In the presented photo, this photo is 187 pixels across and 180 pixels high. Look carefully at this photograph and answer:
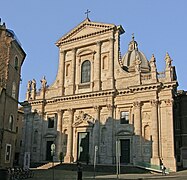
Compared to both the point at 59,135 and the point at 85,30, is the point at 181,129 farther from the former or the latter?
the point at 85,30

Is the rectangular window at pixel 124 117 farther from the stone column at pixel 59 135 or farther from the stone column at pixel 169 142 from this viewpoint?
the stone column at pixel 59 135

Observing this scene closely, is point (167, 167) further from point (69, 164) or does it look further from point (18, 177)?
point (18, 177)

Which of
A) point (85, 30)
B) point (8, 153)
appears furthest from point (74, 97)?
point (8, 153)

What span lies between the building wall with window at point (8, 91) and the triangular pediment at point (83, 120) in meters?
10.4

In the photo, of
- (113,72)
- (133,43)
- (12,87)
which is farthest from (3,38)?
(133,43)

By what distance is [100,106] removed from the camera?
113 ft

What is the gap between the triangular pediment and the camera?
34.8 m

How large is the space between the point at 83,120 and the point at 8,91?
12.6 m

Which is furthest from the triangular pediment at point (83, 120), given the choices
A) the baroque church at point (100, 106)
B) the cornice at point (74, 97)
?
the cornice at point (74, 97)

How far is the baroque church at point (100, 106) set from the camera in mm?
30453

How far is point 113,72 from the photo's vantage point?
35.0m

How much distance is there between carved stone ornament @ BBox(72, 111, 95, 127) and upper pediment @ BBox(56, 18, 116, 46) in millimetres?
11043

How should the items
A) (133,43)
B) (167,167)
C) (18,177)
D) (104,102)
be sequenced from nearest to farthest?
(18,177) < (167,167) < (104,102) < (133,43)

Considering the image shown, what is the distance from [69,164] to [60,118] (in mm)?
7489
